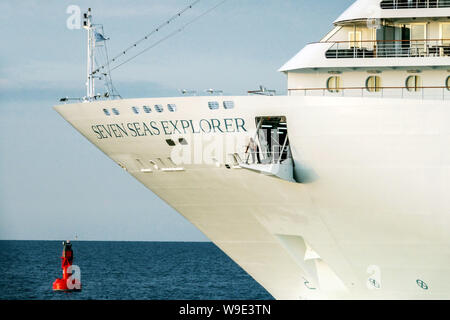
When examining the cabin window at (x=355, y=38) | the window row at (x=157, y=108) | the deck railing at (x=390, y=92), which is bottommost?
the window row at (x=157, y=108)

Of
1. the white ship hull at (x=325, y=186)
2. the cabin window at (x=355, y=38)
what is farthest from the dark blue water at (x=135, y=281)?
the cabin window at (x=355, y=38)

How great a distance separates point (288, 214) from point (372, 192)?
273 centimetres

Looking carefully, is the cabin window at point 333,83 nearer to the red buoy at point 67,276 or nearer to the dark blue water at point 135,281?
the red buoy at point 67,276

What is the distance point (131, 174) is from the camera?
32688 millimetres

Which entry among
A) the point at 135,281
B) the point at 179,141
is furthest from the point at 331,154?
the point at 135,281

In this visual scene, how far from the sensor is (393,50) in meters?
30.9

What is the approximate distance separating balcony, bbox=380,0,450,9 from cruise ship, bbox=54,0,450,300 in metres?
0.04

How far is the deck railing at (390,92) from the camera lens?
2998 cm

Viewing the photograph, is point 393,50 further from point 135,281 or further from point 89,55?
point 135,281

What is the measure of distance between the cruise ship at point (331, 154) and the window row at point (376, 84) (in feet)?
0.10

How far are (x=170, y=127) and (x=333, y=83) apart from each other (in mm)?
5049

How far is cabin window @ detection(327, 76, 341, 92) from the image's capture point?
30.8 meters
